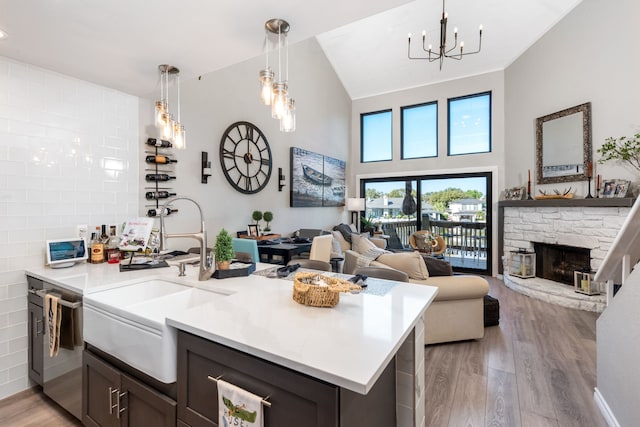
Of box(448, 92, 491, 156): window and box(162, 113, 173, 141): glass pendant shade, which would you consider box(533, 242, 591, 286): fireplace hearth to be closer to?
box(448, 92, 491, 156): window

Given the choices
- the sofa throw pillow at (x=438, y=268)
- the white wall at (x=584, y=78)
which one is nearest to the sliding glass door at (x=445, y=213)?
the white wall at (x=584, y=78)

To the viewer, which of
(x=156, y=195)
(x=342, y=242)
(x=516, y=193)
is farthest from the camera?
(x=342, y=242)

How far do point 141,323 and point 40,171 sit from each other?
179 centimetres

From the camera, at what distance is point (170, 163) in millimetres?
3230

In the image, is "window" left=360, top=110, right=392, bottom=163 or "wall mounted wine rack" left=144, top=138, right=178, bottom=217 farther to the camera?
"window" left=360, top=110, right=392, bottom=163

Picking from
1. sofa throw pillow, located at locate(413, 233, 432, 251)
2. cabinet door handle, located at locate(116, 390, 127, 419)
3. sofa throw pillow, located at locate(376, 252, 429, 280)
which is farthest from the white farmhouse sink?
sofa throw pillow, located at locate(413, 233, 432, 251)

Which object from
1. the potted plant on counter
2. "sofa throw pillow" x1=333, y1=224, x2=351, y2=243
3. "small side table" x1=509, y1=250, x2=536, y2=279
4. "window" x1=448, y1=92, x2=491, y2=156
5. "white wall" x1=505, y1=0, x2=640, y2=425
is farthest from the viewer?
"window" x1=448, y1=92, x2=491, y2=156

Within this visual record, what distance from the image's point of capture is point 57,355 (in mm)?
1844

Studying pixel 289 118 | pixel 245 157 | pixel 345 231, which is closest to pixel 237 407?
pixel 289 118

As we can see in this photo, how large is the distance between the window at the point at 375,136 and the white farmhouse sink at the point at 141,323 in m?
6.03

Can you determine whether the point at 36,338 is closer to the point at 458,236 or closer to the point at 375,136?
the point at 458,236

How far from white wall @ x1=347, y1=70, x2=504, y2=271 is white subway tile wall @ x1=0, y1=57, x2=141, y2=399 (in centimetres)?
549

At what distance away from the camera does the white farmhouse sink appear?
120 cm

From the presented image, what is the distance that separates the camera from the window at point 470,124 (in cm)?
604
